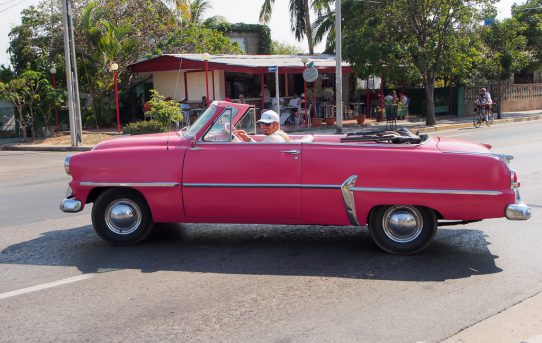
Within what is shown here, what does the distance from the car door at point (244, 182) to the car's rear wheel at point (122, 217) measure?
0.57 metres

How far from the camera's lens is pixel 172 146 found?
6.46 m

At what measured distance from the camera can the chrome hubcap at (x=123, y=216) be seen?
6.55m

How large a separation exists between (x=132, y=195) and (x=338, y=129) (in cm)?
1716

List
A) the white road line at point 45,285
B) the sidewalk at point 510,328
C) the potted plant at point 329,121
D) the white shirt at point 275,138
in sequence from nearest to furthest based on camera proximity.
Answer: the sidewalk at point 510,328
the white road line at point 45,285
the white shirt at point 275,138
the potted plant at point 329,121

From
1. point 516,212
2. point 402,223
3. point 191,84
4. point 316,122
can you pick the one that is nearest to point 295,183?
point 402,223

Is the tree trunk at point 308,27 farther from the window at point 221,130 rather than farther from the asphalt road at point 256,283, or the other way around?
the window at point 221,130

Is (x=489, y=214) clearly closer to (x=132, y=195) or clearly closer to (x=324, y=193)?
(x=324, y=193)

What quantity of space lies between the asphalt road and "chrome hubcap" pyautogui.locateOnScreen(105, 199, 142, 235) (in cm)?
25

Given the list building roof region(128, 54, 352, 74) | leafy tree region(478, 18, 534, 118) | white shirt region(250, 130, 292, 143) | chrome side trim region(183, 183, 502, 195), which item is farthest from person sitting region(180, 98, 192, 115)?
chrome side trim region(183, 183, 502, 195)

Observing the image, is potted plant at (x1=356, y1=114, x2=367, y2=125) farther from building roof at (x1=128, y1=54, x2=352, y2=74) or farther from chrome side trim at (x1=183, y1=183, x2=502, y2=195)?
chrome side trim at (x1=183, y1=183, x2=502, y2=195)

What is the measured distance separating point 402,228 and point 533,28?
34.7m

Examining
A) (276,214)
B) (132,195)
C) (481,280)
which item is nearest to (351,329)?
(481,280)

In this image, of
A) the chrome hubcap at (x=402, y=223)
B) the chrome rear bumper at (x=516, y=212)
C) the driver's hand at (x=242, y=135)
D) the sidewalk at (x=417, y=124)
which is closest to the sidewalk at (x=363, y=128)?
the sidewalk at (x=417, y=124)

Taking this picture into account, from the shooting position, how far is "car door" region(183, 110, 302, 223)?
20.1ft
